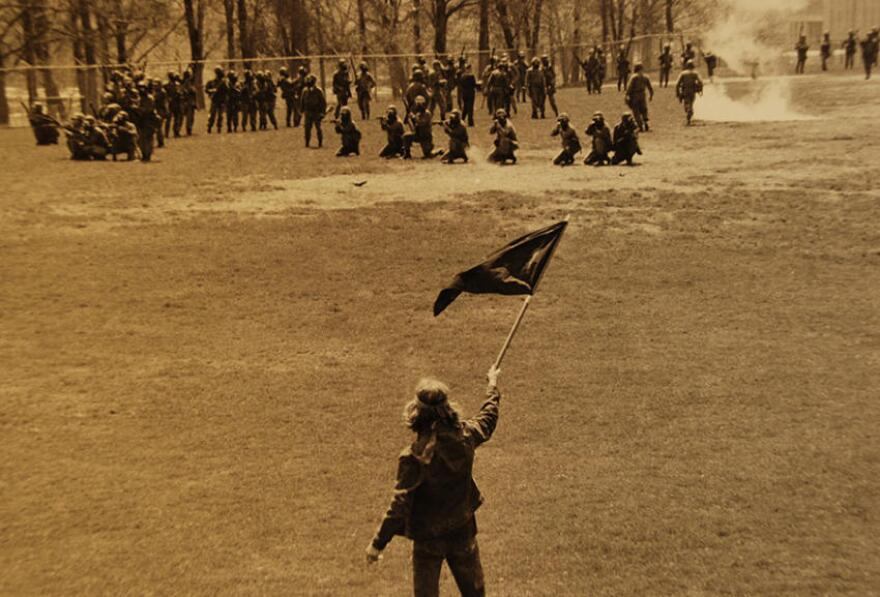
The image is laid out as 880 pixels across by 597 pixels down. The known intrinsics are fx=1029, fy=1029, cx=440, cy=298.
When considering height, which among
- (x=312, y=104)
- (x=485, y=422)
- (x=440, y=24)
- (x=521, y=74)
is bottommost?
(x=485, y=422)

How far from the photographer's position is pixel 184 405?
31.9 ft

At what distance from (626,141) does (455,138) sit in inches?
167

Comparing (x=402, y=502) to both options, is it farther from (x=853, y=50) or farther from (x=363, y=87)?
(x=853, y=50)

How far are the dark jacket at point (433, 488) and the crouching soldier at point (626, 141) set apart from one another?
60.3 feet

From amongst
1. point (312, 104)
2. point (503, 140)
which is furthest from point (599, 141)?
point (312, 104)

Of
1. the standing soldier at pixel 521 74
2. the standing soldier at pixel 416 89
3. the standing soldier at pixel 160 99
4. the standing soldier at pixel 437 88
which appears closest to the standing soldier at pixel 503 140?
the standing soldier at pixel 416 89

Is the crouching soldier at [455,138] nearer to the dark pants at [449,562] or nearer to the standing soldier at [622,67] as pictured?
the dark pants at [449,562]

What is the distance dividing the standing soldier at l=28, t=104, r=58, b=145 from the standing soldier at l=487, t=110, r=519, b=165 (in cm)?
1564

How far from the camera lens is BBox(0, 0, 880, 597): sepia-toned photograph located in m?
6.51

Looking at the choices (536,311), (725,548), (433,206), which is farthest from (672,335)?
(433,206)

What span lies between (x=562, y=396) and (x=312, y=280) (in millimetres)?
5660

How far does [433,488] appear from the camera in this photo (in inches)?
206

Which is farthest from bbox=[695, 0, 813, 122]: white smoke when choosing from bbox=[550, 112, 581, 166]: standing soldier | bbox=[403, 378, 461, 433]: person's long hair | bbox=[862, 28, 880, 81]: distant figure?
bbox=[403, 378, 461, 433]: person's long hair

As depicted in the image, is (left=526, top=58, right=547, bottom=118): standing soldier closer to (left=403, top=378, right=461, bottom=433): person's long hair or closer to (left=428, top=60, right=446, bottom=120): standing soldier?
(left=428, top=60, right=446, bottom=120): standing soldier
